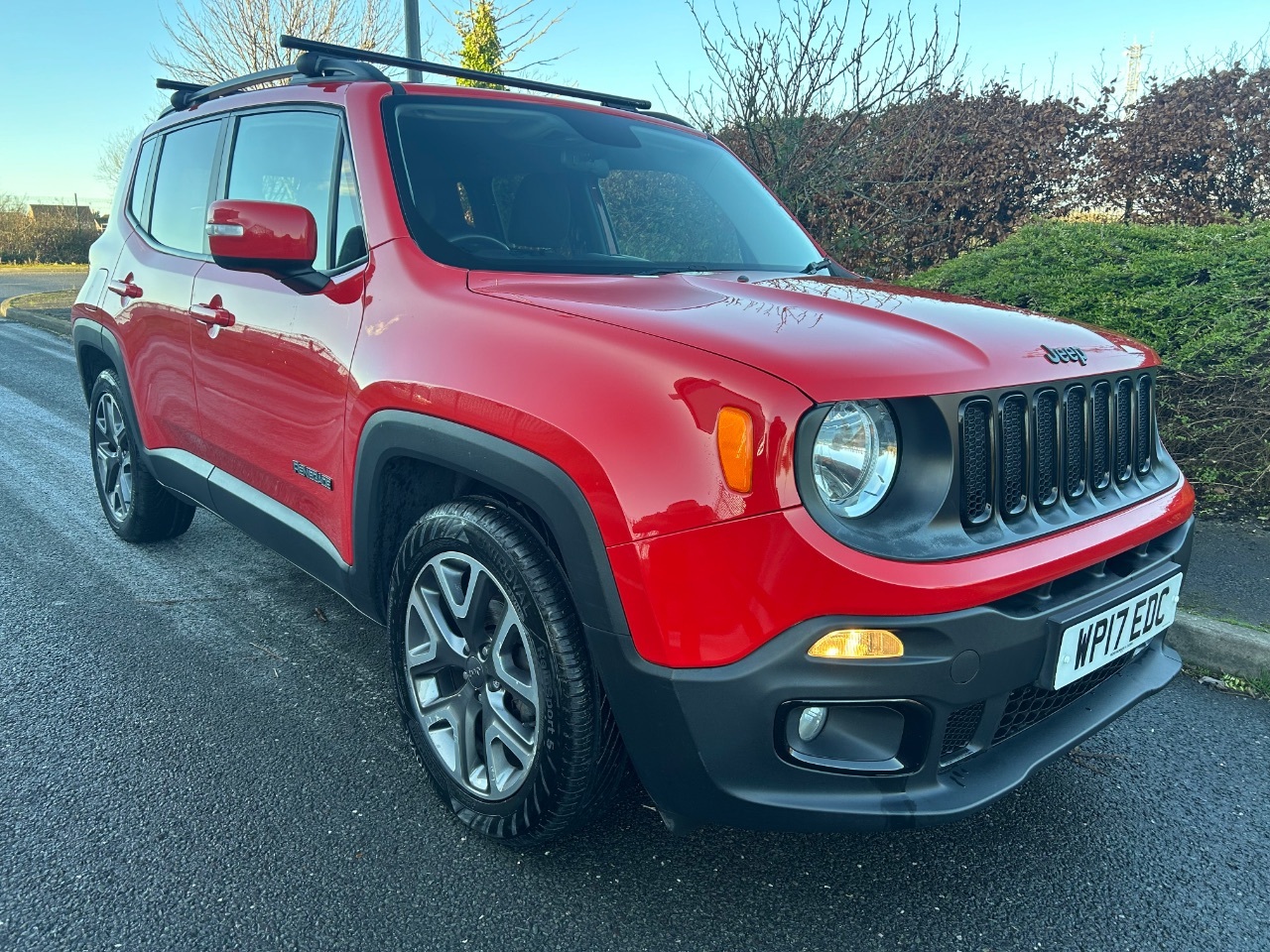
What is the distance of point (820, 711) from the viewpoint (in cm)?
181

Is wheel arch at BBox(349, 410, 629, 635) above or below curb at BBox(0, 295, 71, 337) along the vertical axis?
above

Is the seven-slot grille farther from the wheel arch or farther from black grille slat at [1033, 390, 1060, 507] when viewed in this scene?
the wheel arch

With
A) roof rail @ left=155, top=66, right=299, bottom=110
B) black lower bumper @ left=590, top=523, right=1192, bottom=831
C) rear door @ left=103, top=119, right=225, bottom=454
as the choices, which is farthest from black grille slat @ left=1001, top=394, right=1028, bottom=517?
rear door @ left=103, top=119, right=225, bottom=454

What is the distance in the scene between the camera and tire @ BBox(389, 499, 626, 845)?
1951 mm

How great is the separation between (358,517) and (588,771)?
971mm

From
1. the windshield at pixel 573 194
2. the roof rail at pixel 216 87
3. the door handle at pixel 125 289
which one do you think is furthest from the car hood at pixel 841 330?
the door handle at pixel 125 289

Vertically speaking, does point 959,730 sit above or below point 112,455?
above

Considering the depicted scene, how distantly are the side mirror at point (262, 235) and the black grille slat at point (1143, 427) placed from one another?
215 centimetres

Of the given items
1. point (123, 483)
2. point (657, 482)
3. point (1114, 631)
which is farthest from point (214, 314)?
point (1114, 631)

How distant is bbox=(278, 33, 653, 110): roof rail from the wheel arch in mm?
1288

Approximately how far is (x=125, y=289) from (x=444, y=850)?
2852mm

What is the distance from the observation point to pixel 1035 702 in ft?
6.46

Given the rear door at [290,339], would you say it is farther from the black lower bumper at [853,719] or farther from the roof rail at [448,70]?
the black lower bumper at [853,719]

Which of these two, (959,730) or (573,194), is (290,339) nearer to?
(573,194)
